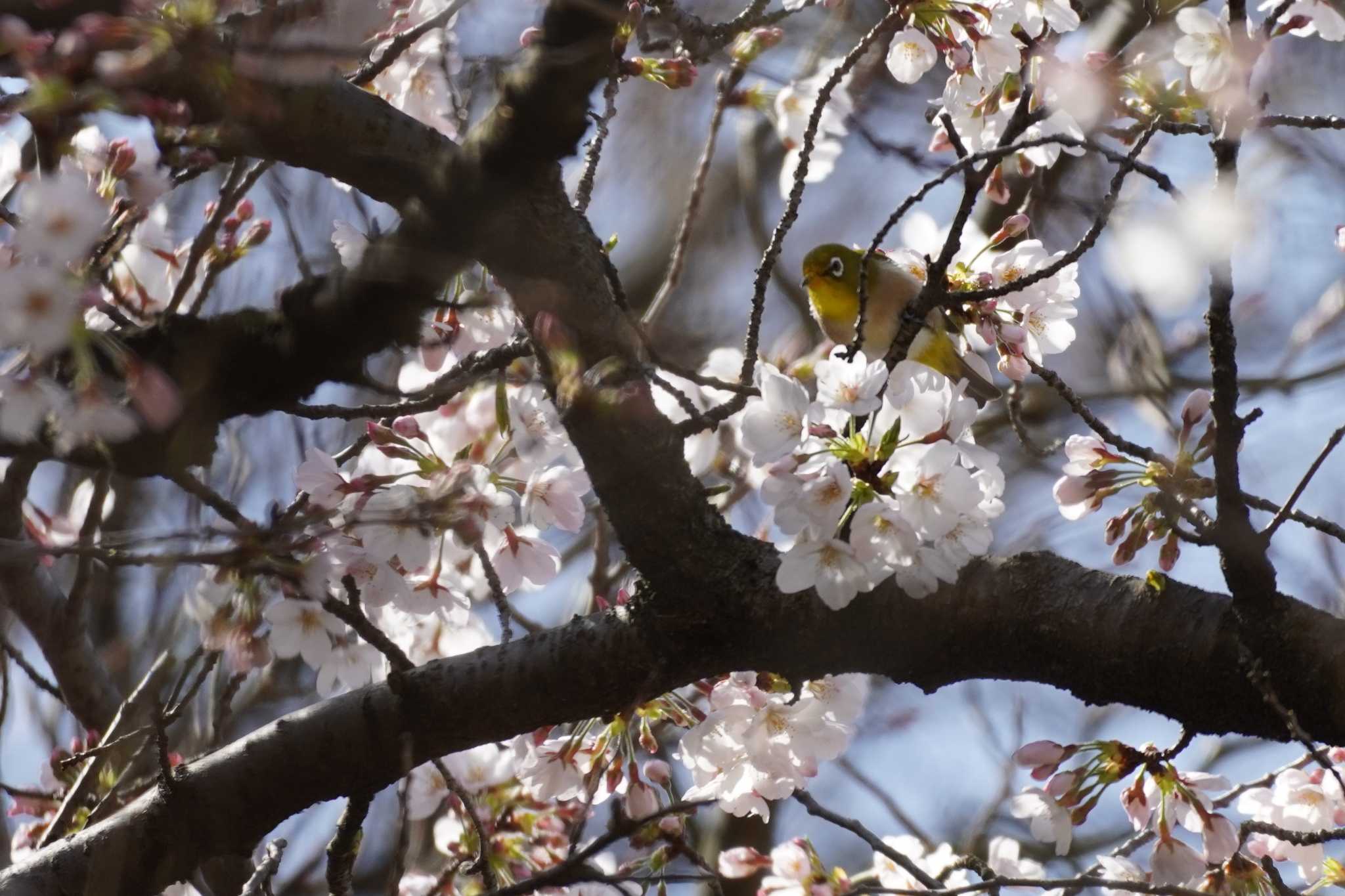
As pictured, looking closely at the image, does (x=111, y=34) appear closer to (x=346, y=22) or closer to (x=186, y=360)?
(x=346, y=22)

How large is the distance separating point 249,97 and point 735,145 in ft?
15.8

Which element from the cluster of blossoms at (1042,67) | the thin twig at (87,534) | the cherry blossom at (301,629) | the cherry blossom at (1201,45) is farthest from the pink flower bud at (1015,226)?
the thin twig at (87,534)

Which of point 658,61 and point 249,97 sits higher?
point 658,61

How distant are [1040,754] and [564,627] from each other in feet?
2.63

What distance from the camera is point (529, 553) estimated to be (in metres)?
2.27

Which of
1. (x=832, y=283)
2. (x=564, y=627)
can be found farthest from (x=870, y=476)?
(x=832, y=283)

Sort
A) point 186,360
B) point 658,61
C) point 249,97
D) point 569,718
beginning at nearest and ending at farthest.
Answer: point 249,97 < point 186,360 < point 569,718 < point 658,61

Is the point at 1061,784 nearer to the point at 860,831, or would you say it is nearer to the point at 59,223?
the point at 860,831

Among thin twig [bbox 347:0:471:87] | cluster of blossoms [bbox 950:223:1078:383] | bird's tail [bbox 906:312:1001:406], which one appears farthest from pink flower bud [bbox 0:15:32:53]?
bird's tail [bbox 906:312:1001:406]

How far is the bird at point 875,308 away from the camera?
10.8 feet

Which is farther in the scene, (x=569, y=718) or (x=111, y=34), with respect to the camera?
(x=569, y=718)

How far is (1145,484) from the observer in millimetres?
1977

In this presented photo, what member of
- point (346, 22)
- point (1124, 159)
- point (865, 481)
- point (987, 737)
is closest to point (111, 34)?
point (346, 22)

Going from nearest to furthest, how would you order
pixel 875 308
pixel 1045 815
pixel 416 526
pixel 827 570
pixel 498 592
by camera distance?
pixel 827 570 < pixel 416 526 < pixel 1045 815 < pixel 498 592 < pixel 875 308
